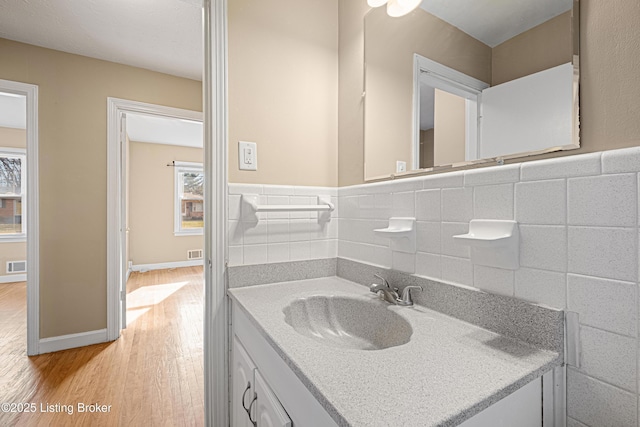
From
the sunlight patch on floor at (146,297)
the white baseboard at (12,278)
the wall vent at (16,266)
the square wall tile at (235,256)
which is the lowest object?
the sunlight patch on floor at (146,297)

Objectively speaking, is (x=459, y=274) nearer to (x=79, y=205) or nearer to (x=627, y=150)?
(x=627, y=150)

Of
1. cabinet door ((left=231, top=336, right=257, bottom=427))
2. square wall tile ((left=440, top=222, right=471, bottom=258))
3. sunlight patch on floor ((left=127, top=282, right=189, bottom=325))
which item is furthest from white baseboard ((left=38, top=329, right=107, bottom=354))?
square wall tile ((left=440, top=222, right=471, bottom=258))

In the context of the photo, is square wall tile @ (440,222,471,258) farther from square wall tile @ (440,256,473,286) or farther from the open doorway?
the open doorway

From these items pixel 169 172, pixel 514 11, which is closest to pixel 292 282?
pixel 514 11

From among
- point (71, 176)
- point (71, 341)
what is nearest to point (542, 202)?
point (71, 176)

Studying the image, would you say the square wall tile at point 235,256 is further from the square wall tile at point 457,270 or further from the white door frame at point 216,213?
the square wall tile at point 457,270

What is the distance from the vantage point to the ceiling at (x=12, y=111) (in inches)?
128

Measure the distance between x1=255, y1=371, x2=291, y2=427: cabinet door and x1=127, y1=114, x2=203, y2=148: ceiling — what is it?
347cm

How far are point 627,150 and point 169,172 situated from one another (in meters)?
6.12

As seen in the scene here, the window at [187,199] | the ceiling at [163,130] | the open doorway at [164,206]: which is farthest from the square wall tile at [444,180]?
the window at [187,199]

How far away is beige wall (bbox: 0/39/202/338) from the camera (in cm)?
231

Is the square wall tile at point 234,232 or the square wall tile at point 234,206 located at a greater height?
the square wall tile at point 234,206

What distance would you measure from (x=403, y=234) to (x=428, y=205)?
131 millimetres

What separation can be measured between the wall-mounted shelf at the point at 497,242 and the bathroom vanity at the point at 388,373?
191mm
